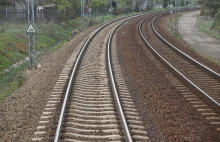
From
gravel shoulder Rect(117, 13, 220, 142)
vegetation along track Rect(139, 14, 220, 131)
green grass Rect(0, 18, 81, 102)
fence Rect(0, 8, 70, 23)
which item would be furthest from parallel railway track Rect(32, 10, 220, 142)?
fence Rect(0, 8, 70, 23)

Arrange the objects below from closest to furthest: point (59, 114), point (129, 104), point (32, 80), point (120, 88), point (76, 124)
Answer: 1. point (76, 124)
2. point (59, 114)
3. point (129, 104)
4. point (120, 88)
5. point (32, 80)

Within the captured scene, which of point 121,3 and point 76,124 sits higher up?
point 121,3

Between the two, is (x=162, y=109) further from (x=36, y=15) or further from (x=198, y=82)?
(x=36, y=15)

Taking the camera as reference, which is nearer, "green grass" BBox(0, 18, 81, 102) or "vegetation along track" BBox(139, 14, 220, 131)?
"vegetation along track" BBox(139, 14, 220, 131)

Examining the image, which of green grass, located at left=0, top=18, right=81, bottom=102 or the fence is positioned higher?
the fence

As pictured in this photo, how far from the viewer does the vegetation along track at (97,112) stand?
8.80 metres

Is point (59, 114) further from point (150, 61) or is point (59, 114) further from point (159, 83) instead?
point (150, 61)

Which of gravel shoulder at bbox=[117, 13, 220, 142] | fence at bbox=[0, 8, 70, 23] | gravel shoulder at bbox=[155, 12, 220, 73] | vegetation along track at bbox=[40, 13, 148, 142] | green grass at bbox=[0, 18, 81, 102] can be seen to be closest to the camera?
vegetation along track at bbox=[40, 13, 148, 142]

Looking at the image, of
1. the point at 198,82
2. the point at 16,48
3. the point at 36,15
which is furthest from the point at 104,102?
the point at 36,15

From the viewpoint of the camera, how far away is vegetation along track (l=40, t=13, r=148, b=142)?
28.9 feet

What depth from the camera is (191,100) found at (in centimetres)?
1216

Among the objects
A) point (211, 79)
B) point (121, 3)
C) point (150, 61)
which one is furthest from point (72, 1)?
point (211, 79)

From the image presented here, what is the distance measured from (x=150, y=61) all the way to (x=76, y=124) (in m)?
10.6

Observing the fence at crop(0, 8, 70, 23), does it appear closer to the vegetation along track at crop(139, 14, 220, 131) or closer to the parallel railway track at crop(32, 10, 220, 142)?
the vegetation along track at crop(139, 14, 220, 131)
